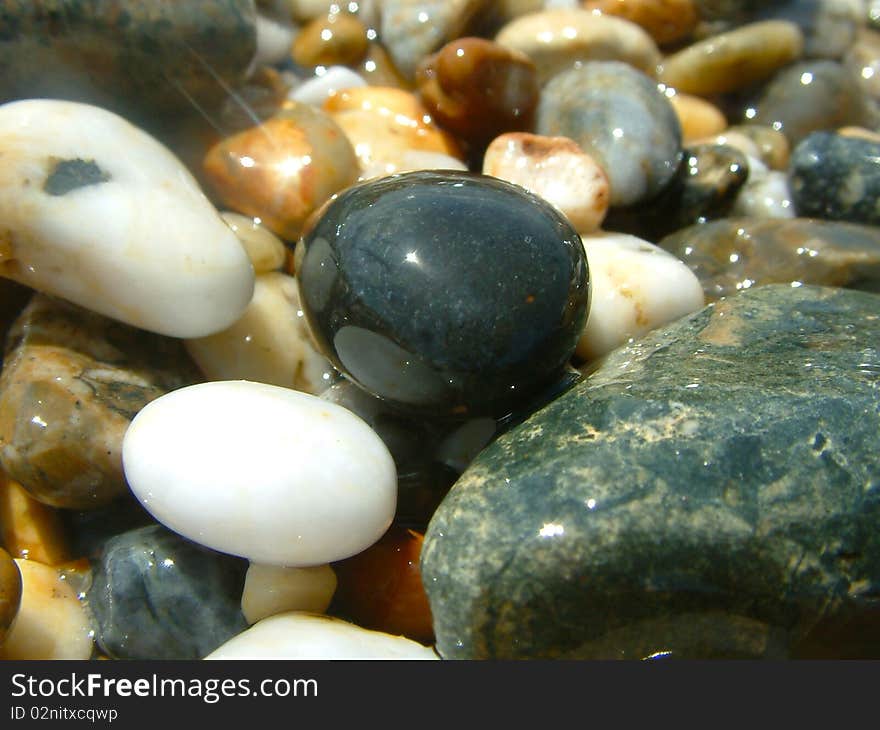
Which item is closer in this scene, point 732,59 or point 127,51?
point 127,51

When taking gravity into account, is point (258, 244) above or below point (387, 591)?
above

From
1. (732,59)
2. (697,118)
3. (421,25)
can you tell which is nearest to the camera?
(421,25)

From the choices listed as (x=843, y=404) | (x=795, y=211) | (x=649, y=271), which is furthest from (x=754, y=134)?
(x=843, y=404)

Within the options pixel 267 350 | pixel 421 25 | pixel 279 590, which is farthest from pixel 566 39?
pixel 279 590

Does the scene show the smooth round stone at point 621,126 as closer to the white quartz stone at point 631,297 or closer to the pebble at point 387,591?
the white quartz stone at point 631,297

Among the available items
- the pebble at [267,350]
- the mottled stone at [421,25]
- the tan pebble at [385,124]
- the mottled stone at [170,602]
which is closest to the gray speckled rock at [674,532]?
the mottled stone at [170,602]

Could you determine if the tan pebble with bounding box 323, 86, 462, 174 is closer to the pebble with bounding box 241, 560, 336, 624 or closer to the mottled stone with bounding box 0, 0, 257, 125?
the mottled stone with bounding box 0, 0, 257, 125

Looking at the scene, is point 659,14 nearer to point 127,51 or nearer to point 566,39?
point 566,39

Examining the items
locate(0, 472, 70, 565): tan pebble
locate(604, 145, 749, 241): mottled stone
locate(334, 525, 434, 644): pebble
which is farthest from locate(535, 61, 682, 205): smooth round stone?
locate(0, 472, 70, 565): tan pebble
